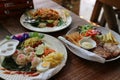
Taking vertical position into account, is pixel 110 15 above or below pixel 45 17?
below

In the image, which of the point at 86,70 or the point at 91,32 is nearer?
the point at 86,70

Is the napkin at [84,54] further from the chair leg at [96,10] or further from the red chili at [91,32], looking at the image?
the chair leg at [96,10]

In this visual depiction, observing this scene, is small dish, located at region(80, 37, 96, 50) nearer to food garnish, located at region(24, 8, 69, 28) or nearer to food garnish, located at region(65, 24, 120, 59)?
food garnish, located at region(65, 24, 120, 59)

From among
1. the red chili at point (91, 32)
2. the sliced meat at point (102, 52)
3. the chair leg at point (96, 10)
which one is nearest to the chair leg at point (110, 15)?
the chair leg at point (96, 10)

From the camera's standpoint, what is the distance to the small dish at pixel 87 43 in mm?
826

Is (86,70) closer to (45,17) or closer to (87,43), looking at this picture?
(87,43)

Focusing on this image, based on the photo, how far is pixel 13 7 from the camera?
1.03 m

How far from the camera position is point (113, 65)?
30.5 inches

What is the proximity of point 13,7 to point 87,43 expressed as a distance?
475mm

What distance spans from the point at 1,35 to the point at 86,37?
1.39ft

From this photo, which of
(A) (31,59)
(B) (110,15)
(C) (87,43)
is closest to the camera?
(A) (31,59)

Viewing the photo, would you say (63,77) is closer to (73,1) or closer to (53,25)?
(53,25)

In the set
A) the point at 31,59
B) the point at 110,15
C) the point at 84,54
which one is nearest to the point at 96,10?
the point at 110,15

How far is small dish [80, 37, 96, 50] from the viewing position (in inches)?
32.5
